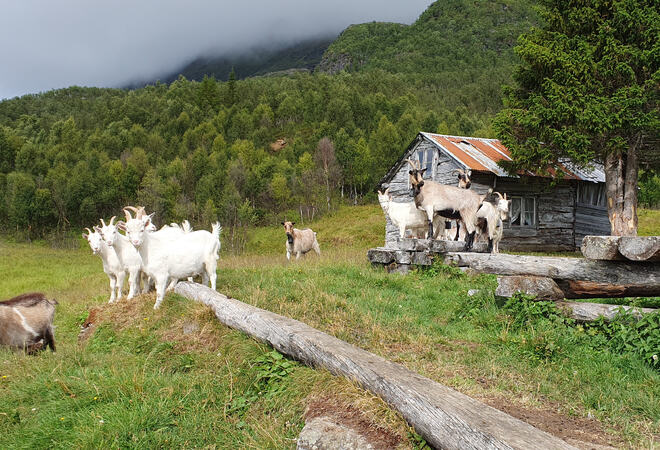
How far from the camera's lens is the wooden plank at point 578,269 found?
5871mm

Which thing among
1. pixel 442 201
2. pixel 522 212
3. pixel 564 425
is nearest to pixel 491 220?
pixel 442 201

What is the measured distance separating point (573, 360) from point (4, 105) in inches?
6470

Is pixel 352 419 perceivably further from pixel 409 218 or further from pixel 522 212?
pixel 522 212

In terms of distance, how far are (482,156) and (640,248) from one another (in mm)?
19021

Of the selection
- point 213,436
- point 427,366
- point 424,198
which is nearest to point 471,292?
point 427,366

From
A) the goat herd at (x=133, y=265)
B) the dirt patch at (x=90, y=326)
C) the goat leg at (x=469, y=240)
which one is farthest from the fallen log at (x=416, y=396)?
the goat leg at (x=469, y=240)

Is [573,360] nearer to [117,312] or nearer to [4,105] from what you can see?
[117,312]

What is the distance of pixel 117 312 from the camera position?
8430 millimetres

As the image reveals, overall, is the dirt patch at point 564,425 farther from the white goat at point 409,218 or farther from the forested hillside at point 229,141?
the forested hillside at point 229,141

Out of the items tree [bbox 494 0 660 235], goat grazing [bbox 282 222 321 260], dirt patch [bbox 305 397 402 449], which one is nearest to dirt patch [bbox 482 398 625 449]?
dirt patch [bbox 305 397 402 449]

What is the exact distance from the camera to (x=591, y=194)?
25766mm

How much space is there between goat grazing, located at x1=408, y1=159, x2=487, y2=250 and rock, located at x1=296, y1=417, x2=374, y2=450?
31.1ft

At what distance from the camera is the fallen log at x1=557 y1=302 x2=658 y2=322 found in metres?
5.66

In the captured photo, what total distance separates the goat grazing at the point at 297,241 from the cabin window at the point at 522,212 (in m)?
10.6
